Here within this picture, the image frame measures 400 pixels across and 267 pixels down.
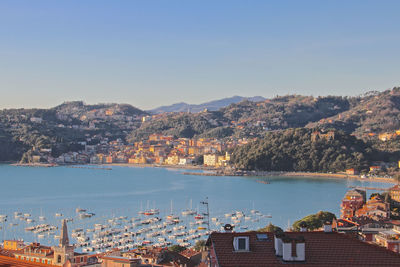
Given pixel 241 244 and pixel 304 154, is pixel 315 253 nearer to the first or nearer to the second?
pixel 241 244

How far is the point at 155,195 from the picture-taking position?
121 feet

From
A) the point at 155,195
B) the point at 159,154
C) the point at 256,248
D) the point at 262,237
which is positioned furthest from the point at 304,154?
the point at 256,248

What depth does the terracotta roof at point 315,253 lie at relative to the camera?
405 cm

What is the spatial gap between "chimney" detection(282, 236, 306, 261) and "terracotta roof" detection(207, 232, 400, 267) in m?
0.04

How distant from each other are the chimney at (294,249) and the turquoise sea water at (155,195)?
18.0 meters

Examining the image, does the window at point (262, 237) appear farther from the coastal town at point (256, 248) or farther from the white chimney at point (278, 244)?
the white chimney at point (278, 244)

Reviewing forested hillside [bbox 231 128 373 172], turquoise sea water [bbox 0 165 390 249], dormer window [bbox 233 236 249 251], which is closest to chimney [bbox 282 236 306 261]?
dormer window [bbox 233 236 249 251]

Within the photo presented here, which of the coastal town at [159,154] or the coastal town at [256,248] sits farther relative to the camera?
the coastal town at [159,154]

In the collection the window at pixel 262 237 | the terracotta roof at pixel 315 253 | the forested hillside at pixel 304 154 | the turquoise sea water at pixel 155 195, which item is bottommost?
the turquoise sea water at pixel 155 195

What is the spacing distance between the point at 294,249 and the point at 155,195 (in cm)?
3315

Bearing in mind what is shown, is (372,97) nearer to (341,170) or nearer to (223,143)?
(223,143)

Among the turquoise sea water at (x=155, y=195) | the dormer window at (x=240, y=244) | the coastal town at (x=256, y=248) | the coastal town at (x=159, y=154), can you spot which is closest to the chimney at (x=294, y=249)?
the coastal town at (x=256, y=248)

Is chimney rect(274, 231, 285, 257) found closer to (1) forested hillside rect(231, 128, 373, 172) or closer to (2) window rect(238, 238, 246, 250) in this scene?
(2) window rect(238, 238, 246, 250)

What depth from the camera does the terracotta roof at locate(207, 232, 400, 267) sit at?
13.3 ft
